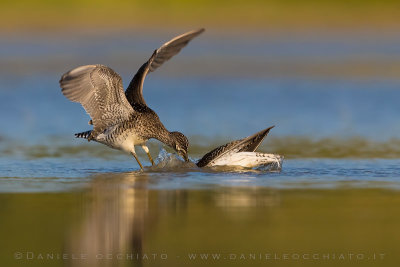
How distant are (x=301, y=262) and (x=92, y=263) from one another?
4.72 feet

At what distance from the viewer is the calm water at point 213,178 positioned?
290 inches

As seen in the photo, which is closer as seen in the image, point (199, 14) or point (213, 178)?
point (213, 178)

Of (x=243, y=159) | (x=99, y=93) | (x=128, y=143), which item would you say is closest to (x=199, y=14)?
(x=128, y=143)

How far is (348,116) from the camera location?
54.4ft

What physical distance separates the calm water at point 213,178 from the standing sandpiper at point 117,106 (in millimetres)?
370

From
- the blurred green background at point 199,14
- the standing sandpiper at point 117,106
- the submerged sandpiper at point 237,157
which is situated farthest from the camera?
the blurred green background at point 199,14

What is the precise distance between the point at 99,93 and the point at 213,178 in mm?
1762

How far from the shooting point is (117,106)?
1158 cm

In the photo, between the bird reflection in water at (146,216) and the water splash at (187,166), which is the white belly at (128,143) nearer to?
→ the water splash at (187,166)

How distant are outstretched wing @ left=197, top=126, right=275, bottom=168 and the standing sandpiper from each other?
401 millimetres

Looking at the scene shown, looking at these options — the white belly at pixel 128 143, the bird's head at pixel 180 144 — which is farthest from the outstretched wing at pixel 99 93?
the bird's head at pixel 180 144

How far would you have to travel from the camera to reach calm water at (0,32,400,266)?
7.36m

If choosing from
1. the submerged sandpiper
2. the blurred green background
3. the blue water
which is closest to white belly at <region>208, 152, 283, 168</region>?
the submerged sandpiper

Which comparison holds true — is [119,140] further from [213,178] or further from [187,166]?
[213,178]
